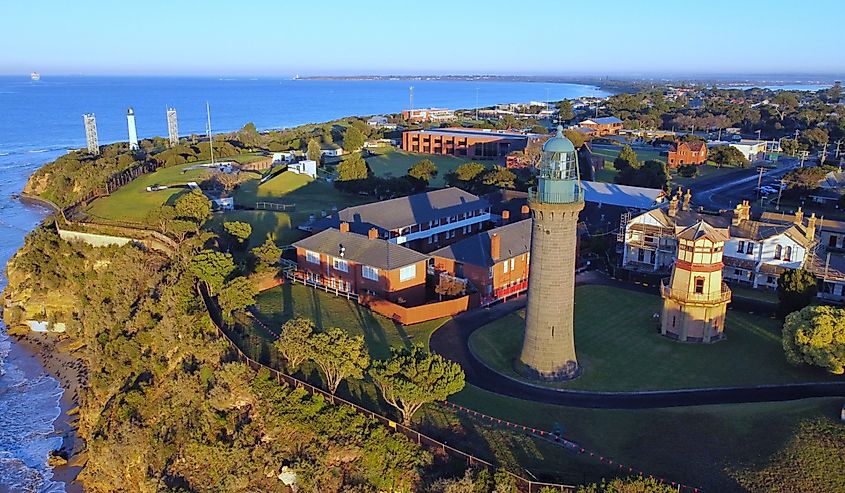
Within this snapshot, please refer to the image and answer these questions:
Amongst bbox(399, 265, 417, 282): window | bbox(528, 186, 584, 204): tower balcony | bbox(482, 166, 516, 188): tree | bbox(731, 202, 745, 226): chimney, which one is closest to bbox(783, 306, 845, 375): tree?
bbox(528, 186, 584, 204): tower balcony

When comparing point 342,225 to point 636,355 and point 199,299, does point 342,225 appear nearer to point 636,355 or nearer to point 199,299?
point 199,299

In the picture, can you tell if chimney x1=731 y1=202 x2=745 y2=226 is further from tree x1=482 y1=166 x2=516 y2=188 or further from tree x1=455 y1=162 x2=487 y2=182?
tree x1=455 y1=162 x2=487 y2=182

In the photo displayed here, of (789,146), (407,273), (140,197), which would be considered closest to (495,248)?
(407,273)

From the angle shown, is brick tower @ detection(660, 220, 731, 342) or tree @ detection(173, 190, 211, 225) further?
tree @ detection(173, 190, 211, 225)

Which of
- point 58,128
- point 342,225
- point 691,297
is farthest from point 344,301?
point 58,128

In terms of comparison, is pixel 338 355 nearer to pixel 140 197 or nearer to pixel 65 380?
pixel 65 380

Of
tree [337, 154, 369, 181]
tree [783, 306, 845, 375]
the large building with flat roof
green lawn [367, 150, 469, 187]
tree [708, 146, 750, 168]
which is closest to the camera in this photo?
tree [783, 306, 845, 375]

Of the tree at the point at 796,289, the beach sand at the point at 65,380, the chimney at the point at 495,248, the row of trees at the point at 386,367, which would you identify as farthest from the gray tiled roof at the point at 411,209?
the tree at the point at 796,289
